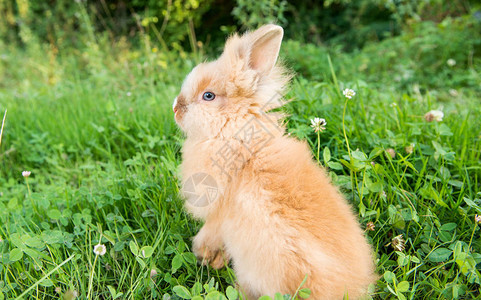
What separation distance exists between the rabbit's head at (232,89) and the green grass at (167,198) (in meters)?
0.48

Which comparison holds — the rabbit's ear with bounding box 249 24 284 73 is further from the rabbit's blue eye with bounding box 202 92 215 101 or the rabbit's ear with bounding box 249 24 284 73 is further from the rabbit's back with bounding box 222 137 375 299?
the rabbit's back with bounding box 222 137 375 299

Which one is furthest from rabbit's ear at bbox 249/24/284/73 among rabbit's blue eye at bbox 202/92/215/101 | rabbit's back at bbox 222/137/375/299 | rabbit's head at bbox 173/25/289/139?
rabbit's back at bbox 222/137/375/299

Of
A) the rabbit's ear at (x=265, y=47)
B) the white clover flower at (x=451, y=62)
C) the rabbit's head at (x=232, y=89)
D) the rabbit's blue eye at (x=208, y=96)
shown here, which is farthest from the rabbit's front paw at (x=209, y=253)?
the white clover flower at (x=451, y=62)

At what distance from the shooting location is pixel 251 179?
151cm

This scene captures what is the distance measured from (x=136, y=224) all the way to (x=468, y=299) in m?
1.67

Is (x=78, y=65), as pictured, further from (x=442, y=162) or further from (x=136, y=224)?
(x=442, y=162)

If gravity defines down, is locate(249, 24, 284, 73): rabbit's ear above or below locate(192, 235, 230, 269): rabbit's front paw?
above

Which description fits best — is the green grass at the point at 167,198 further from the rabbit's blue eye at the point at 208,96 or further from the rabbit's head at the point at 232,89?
the rabbit's blue eye at the point at 208,96

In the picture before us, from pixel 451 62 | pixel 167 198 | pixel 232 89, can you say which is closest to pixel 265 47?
pixel 232 89

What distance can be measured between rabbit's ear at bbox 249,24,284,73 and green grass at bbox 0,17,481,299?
0.51 meters

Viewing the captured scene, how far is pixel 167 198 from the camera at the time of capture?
6.95 ft

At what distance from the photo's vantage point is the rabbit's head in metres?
1.67

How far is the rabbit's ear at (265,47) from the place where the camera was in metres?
1.68

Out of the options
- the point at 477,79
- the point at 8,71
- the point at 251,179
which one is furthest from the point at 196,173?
the point at 8,71
